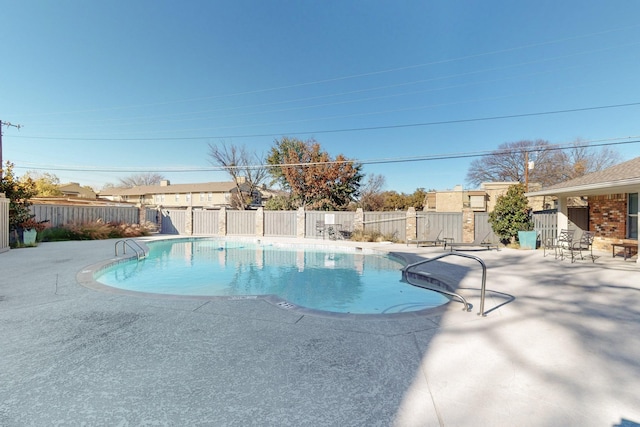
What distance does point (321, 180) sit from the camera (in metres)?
22.7

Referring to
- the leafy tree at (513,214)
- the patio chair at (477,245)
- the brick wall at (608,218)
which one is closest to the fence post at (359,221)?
the patio chair at (477,245)

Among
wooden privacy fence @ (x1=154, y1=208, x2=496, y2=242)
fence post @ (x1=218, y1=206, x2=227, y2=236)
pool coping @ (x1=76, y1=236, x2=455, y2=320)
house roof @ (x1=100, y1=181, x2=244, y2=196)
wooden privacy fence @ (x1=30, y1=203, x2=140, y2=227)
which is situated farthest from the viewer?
house roof @ (x1=100, y1=181, x2=244, y2=196)

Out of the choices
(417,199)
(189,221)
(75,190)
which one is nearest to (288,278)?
(189,221)

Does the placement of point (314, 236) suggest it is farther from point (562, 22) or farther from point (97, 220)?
point (562, 22)

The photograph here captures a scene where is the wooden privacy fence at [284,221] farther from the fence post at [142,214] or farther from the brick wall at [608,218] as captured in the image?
the brick wall at [608,218]

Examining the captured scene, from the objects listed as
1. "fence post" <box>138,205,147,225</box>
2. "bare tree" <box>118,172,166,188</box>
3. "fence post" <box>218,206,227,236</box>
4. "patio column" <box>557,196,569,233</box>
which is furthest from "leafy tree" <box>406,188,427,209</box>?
"bare tree" <box>118,172,166,188</box>

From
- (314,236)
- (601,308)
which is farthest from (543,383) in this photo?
(314,236)

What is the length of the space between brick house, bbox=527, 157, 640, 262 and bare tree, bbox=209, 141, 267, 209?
21947mm

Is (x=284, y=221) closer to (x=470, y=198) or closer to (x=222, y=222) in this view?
(x=222, y=222)

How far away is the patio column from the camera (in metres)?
11.1

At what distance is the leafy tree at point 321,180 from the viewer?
2253cm

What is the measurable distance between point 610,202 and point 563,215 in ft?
4.91

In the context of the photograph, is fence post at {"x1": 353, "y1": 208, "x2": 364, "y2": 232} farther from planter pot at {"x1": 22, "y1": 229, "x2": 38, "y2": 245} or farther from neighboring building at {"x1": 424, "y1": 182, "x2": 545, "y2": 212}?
planter pot at {"x1": 22, "y1": 229, "x2": 38, "y2": 245}

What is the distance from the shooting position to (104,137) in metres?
21.3
